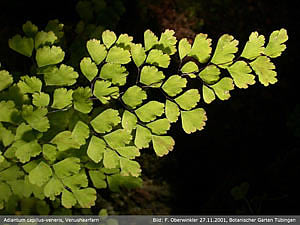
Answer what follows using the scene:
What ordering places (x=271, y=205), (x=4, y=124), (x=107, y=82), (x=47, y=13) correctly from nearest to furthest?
(x=107, y=82)
(x=4, y=124)
(x=47, y=13)
(x=271, y=205)

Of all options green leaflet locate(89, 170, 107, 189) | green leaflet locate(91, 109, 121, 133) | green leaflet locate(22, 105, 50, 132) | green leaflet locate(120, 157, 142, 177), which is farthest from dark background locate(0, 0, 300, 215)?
green leaflet locate(22, 105, 50, 132)

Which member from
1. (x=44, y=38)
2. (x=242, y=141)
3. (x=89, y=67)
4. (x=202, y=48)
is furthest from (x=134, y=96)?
(x=242, y=141)

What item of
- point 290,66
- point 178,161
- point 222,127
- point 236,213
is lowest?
point 236,213

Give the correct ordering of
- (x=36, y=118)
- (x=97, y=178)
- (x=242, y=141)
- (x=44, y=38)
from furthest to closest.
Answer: (x=242, y=141) → (x=97, y=178) → (x=44, y=38) → (x=36, y=118)

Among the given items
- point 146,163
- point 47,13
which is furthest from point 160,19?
point 146,163

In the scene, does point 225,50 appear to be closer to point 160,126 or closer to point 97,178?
point 160,126

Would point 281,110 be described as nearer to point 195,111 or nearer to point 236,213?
point 236,213

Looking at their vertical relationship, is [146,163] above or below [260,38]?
below
